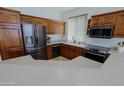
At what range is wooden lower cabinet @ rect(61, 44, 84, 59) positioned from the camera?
290cm

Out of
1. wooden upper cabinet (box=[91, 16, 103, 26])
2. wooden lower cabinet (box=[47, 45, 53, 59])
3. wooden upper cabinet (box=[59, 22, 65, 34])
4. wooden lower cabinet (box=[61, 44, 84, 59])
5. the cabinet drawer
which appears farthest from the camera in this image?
wooden upper cabinet (box=[59, 22, 65, 34])

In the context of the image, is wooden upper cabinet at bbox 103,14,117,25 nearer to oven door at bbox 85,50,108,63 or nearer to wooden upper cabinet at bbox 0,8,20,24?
oven door at bbox 85,50,108,63

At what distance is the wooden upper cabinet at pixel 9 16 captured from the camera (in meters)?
1.90

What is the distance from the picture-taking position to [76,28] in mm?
3879

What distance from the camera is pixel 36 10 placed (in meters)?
3.23

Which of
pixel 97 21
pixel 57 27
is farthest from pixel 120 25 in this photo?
pixel 57 27

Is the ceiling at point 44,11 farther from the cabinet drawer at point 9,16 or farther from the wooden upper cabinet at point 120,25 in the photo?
the wooden upper cabinet at point 120,25

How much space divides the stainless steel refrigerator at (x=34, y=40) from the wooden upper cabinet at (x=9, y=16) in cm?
25

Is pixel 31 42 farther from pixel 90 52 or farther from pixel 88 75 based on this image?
pixel 88 75

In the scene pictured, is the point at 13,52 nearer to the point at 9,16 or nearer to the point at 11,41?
the point at 11,41

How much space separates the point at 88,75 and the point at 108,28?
77.9 inches

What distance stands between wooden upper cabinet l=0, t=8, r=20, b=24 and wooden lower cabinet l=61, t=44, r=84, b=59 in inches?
88.1

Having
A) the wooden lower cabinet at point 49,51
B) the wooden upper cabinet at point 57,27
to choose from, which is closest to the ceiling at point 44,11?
the wooden upper cabinet at point 57,27

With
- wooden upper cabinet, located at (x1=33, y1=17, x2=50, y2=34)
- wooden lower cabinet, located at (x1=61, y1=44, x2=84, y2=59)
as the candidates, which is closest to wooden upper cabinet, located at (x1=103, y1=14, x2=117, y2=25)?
wooden lower cabinet, located at (x1=61, y1=44, x2=84, y2=59)
